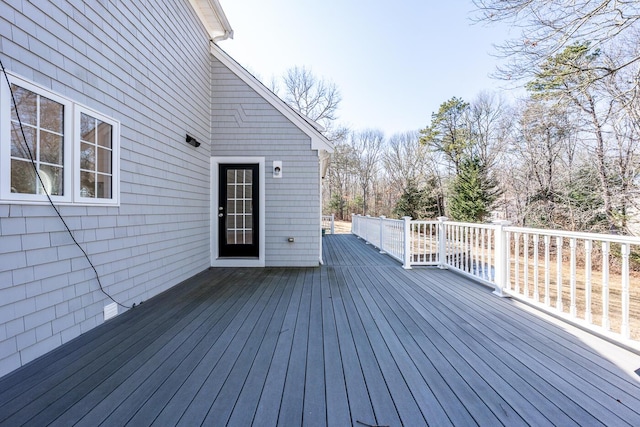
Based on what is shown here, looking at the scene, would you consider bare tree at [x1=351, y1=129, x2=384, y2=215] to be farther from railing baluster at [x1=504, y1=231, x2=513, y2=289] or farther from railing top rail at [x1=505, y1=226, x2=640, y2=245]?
railing top rail at [x1=505, y1=226, x2=640, y2=245]

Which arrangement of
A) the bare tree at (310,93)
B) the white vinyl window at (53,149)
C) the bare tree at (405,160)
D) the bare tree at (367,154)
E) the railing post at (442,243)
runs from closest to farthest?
the white vinyl window at (53,149)
the railing post at (442,243)
the bare tree at (310,93)
the bare tree at (405,160)
the bare tree at (367,154)

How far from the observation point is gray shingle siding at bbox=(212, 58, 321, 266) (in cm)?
515

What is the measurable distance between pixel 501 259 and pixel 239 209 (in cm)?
439

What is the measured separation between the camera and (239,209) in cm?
524

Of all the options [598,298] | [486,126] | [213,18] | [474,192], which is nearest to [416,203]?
[474,192]

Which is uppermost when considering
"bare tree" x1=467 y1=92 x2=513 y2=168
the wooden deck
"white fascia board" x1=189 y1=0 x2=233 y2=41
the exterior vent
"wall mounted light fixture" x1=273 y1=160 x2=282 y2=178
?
"bare tree" x1=467 y1=92 x2=513 y2=168

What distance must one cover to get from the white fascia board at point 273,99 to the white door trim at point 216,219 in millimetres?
998

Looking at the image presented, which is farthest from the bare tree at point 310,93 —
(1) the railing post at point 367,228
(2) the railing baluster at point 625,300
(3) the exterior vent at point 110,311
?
(2) the railing baluster at point 625,300

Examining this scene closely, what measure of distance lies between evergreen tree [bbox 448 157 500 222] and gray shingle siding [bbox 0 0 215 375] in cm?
1408

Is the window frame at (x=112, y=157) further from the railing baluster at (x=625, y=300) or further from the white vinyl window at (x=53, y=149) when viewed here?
the railing baluster at (x=625, y=300)

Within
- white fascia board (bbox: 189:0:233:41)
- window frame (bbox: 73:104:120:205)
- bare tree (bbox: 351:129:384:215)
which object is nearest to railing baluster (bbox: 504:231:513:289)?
window frame (bbox: 73:104:120:205)

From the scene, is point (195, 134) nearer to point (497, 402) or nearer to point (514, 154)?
point (497, 402)

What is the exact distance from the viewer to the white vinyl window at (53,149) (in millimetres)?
1801

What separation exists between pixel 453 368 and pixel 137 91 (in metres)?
4.19
